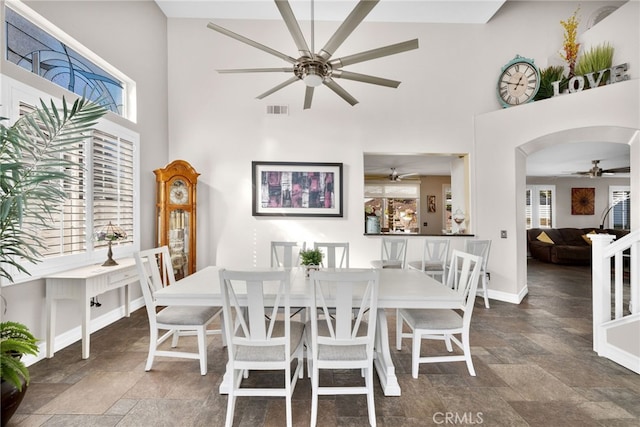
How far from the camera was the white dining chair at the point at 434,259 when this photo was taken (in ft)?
13.3

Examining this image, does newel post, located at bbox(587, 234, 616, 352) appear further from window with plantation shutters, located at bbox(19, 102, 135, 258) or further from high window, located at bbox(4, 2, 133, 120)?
window with plantation shutters, located at bbox(19, 102, 135, 258)

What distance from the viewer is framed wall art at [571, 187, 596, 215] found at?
887cm

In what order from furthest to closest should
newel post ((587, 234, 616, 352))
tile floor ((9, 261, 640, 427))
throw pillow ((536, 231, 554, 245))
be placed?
throw pillow ((536, 231, 554, 245)), newel post ((587, 234, 616, 352)), tile floor ((9, 261, 640, 427))

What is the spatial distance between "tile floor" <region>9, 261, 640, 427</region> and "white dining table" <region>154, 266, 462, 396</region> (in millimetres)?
180

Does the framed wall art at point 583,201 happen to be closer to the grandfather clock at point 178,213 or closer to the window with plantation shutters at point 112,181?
the grandfather clock at point 178,213

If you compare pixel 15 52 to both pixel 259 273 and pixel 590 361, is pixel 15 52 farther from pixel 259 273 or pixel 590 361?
pixel 590 361

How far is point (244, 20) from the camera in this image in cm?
466

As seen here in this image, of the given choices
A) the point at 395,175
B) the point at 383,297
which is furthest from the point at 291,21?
the point at 395,175

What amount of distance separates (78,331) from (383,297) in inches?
122

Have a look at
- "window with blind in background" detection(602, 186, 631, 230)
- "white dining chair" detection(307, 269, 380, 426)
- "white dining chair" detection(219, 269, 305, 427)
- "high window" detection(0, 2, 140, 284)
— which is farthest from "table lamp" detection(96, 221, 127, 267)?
"window with blind in background" detection(602, 186, 631, 230)

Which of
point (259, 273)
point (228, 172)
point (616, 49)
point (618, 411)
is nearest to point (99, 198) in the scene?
point (228, 172)

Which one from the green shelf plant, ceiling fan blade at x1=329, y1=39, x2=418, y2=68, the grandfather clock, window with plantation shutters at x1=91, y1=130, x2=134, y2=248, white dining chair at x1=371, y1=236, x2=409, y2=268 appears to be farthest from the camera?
white dining chair at x1=371, y1=236, x2=409, y2=268

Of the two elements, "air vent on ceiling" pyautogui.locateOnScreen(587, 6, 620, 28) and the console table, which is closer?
the console table

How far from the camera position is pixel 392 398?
2.06 meters
